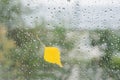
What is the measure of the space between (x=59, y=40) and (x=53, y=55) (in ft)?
0.27

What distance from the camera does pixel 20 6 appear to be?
1.11 m

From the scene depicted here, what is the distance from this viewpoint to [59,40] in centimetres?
113

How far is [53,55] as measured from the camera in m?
1.11

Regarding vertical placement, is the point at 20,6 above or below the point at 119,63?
above

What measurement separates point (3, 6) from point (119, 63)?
64 cm

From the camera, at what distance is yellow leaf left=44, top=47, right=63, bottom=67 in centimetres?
111

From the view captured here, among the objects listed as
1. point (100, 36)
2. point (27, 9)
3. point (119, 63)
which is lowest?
point (119, 63)

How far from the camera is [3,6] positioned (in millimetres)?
1122

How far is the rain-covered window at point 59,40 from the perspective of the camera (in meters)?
1.09

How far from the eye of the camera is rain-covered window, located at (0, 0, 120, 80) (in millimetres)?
1088

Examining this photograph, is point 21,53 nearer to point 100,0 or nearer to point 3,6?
point 3,6

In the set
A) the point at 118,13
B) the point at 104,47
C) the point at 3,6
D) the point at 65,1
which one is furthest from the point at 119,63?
the point at 3,6

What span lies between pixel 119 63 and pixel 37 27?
1.45ft

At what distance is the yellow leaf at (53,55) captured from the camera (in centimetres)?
111
